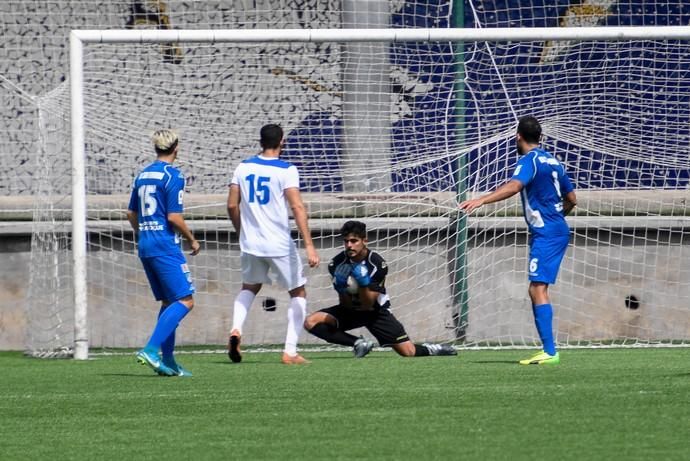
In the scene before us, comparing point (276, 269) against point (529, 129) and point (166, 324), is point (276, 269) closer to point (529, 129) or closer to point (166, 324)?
point (166, 324)

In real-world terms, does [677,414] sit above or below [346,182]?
below

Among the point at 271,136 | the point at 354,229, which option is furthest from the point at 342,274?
the point at 271,136

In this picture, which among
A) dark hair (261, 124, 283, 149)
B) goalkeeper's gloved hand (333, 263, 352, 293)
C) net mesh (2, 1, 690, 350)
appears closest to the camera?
dark hair (261, 124, 283, 149)

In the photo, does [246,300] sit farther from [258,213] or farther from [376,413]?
[376,413]

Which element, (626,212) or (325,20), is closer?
(626,212)

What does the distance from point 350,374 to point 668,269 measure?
5010 millimetres

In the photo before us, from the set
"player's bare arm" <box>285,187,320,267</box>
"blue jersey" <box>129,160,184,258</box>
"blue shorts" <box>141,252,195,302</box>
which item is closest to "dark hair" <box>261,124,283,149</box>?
"player's bare arm" <box>285,187,320,267</box>

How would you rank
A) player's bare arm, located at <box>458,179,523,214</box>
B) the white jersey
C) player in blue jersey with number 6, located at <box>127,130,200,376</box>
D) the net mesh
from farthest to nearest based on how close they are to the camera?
the net mesh < the white jersey < player's bare arm, located at <box>458,179,523,214</box> < player in blue jersey with number 6, located at <box>127,130,200,376</box>

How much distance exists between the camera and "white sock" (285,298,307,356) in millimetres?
10383

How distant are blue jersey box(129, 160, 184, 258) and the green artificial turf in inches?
34.7

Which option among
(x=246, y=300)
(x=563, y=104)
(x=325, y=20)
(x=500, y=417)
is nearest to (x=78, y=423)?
(x=500, y=417)

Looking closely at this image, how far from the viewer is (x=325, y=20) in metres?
15.7

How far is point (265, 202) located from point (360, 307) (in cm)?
147

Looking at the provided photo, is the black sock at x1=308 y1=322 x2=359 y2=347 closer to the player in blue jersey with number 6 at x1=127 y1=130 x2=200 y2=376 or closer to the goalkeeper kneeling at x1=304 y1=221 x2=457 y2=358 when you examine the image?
the goalkeeper kneeling at x1=304 y1=221 x2=457 y2=358
